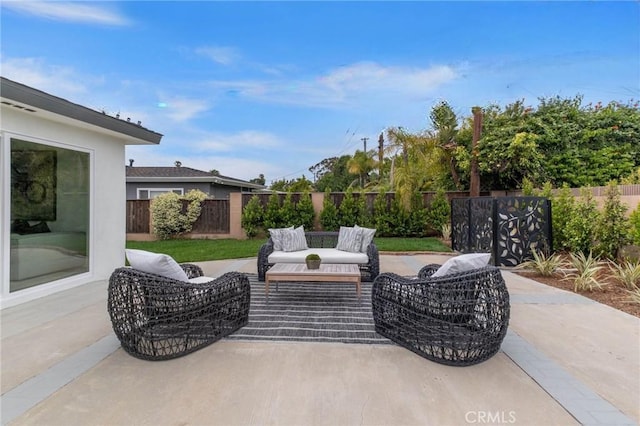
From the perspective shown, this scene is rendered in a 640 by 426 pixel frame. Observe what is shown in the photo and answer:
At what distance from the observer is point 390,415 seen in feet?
6.86

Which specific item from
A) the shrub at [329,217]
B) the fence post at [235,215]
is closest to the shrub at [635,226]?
the shrub at [329,217]

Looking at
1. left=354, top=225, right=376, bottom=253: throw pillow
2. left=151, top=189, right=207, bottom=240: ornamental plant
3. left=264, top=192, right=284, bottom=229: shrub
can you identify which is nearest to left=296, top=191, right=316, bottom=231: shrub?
left=264, top=192, right=284, bottom=229: shrub

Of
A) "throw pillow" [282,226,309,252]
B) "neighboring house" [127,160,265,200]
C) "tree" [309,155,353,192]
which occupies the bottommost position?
"throw pillow" [282,226,309,252]

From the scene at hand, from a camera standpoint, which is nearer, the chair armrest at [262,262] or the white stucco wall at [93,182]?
the white stucco wall at [93,182]

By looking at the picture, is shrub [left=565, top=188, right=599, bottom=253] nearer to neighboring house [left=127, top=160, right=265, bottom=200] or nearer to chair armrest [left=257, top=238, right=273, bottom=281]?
chair armrest [left=257, top=238, right=273, bottom=281]

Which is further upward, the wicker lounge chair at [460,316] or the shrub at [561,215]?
the shrub at [561,215]

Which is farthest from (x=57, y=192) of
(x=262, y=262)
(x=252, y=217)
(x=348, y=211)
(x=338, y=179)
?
(x=338, y=179)

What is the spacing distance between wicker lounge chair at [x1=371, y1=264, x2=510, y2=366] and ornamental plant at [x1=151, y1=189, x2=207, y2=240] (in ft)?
35.3

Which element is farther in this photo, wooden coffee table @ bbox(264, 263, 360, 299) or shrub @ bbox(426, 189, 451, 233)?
shrub @ bbox(426, 189, 451, 233)

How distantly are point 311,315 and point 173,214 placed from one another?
9.66 metres

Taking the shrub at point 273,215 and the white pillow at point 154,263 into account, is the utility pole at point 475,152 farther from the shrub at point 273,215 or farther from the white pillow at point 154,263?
the white pillow at point 154,263

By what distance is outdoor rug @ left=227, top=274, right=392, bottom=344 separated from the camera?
3.37 metres

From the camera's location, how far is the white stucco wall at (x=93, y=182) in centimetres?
435

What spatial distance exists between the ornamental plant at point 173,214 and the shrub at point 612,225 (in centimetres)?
1171
